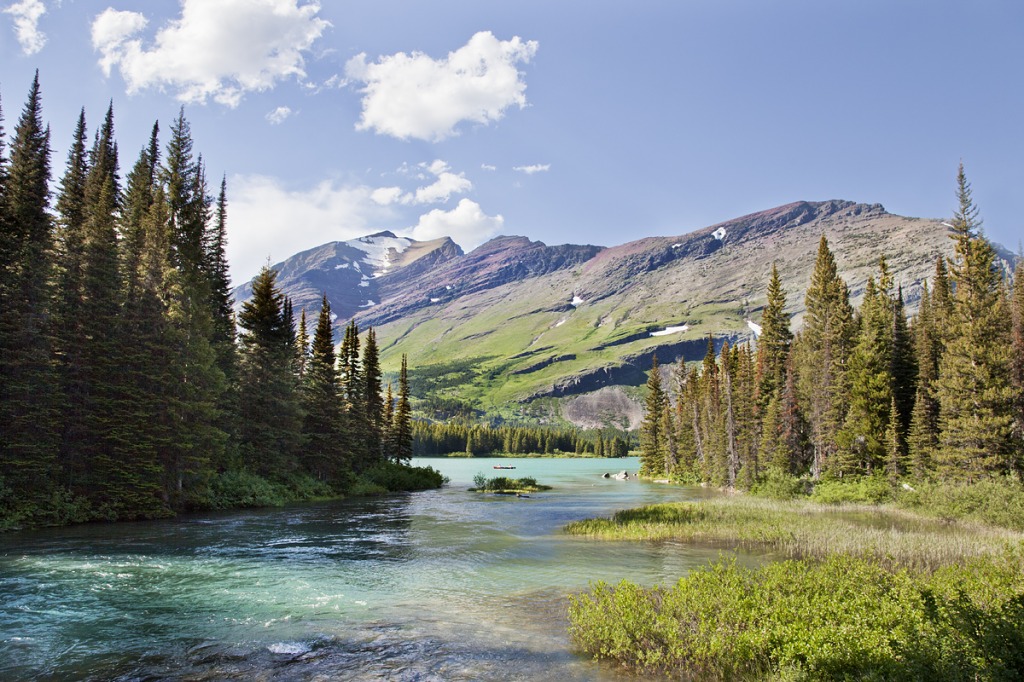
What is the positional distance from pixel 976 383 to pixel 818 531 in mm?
22775

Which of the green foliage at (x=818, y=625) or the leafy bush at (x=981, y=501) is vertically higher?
the green foliage at (x=818, y=625)

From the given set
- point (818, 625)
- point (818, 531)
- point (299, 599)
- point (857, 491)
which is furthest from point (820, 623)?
point (857, 491)

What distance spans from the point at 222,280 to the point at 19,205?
22486 millimetres

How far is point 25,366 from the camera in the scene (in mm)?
32375

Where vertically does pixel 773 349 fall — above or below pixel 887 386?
above

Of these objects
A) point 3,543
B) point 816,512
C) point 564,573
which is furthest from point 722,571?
point 816,512

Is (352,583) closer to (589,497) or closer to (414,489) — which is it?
(589,497)

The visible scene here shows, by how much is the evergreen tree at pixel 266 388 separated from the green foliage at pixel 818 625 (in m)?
43.8

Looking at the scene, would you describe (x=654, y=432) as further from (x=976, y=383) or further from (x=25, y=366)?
(x=25, y=366)

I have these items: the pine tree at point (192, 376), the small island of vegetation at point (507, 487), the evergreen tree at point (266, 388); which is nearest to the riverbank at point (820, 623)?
the pine tree at point (192, 376)

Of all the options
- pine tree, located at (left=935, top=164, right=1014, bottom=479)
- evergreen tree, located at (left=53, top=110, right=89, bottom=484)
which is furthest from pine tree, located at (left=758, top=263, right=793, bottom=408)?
evergreen tree, located at (left=53, top=110, right=89, bottom=484)

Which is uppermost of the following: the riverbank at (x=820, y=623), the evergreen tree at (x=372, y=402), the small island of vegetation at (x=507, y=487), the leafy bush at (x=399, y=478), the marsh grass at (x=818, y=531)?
the evergreen tree at (x=372, y=402)

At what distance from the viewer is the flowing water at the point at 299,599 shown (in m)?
12.7

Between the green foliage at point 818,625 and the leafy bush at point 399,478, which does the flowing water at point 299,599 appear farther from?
the leafy bush at point 399,478
